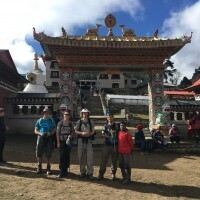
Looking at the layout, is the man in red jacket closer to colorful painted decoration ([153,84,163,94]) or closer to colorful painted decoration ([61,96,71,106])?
colorful painted decoration ([61,96,71,106])

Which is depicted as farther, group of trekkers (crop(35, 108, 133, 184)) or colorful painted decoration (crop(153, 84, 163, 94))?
colorful painted decoration (crop(153, 84, 163, 94))

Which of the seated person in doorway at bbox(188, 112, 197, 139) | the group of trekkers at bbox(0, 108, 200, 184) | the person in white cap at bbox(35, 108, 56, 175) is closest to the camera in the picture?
the group of trekkers at bbox(0, 108, 200, 184)

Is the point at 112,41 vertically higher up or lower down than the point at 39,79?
lower down

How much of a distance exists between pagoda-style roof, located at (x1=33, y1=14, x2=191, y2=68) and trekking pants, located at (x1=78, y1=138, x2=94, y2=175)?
8444mm

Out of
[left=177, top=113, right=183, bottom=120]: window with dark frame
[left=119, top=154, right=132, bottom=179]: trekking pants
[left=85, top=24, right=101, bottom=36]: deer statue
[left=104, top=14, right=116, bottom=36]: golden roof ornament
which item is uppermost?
[left=104, top=14, right=116, bottom=36]: golden roof ornament

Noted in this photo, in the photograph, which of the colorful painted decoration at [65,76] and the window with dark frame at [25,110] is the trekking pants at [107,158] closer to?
the colorful painted decoration at [65,76]

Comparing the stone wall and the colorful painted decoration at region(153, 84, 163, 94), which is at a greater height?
the stone wall

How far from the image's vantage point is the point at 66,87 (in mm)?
16266

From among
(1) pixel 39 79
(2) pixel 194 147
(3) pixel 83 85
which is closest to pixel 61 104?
(2) pixel 194 147

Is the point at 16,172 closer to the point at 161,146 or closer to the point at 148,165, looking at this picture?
the point at 148,165

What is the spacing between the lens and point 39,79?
167ft

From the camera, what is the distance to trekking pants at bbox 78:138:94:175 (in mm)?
8156

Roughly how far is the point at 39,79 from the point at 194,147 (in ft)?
134

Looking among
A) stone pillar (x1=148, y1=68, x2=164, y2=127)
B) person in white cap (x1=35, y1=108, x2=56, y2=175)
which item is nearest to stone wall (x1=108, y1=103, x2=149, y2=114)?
stone pillar (x1=148, y1=68, x2=164, y2=127)
